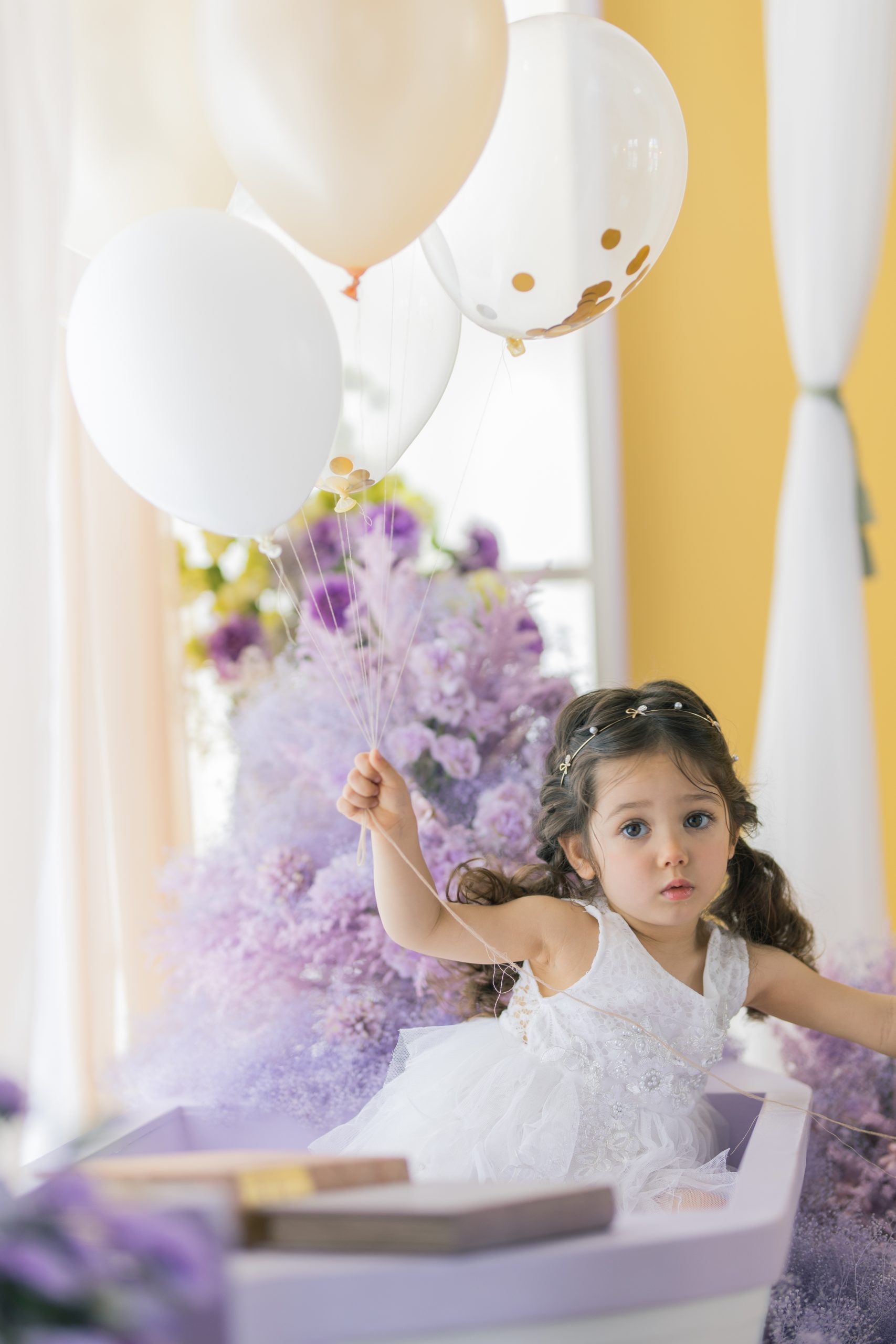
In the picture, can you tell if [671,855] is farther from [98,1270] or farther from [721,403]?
[721,403]

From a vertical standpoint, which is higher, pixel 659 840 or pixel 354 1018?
pixel 659 840

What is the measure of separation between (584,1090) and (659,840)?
29cm

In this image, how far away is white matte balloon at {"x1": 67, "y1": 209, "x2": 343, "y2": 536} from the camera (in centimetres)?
117

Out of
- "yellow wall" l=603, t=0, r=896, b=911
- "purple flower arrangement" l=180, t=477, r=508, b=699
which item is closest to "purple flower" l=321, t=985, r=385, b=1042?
"purple flower arrangement" l=180, t=477, r=508, b=699

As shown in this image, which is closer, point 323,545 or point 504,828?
point 504,828

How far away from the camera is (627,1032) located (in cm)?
138

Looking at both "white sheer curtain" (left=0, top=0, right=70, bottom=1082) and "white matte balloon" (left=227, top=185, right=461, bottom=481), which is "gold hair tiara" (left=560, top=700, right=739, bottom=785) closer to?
"white matte balloon" (left=227, top=185, right=461, bottom=481)

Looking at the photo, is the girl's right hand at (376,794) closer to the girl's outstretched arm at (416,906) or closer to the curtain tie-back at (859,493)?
the girl's outstretched arm at (416,906)

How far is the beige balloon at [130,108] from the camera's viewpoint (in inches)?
55.1

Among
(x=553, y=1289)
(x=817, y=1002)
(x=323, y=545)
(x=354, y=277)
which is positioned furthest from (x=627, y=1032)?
(x=323, y=545)

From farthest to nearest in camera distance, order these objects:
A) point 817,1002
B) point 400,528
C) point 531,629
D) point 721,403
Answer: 1. point 721,403
2. point 400,528
3. point 531,629
4. point 817,1002

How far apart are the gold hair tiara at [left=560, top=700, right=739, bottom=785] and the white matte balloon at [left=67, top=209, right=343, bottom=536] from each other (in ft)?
1.57

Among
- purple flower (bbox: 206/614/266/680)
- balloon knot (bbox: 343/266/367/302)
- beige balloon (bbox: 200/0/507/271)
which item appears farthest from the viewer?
purple flower (bbox: 206/614/266/680)

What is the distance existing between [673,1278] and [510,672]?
1.05 meters
